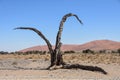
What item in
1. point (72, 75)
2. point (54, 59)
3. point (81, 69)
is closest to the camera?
point (72, 75)

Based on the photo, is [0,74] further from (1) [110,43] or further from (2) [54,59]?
(1) [110,43]

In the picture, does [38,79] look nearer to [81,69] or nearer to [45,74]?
[45,74]

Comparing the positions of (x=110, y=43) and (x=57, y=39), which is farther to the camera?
(x=110, y=43)

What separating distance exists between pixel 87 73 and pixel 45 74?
279 cm

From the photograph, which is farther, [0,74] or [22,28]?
[22,28]

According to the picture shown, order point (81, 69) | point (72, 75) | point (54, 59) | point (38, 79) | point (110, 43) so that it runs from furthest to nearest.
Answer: point (110, 43) < point (54, 59) < point (81, 69) < point (72, 75) < point (38, 79)

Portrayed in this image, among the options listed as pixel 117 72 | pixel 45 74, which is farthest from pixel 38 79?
pixel 117 72

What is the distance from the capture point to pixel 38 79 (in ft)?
69.6

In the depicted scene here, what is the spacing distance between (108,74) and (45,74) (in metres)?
4.27

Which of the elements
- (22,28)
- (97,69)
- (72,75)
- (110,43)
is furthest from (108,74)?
(110,43)

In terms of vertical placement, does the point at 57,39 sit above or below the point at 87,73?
above

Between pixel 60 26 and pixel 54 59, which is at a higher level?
pixel 60 26

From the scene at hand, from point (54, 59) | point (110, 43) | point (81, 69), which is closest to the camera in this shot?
point (81, 69)

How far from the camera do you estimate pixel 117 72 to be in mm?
26719
